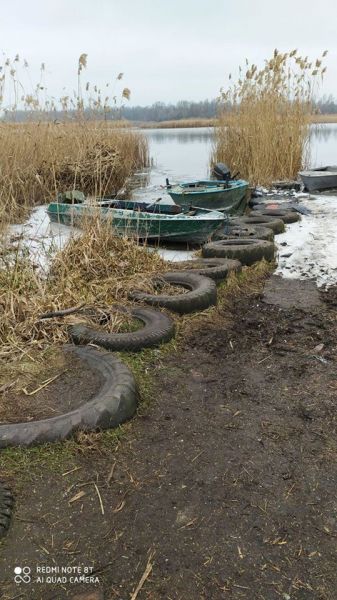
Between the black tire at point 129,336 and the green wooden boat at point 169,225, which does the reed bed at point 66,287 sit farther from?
the green wooden boat at point 169,225

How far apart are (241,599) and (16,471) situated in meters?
1.16

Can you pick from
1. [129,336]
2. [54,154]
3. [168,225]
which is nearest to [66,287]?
[129,336]

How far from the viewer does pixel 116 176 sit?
1108 centimetres

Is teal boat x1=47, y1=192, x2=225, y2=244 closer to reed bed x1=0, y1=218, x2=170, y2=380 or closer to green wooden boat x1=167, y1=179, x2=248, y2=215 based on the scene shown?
reed bed x1=0, y1=218, x2=170, y2=380

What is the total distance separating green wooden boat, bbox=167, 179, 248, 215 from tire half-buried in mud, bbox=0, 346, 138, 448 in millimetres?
5073

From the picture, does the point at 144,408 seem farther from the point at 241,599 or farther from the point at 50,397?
the point at 241,599

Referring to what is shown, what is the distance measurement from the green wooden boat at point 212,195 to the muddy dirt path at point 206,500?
508 centimetres

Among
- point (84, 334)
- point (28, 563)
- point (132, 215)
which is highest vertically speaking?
point (132, 215)

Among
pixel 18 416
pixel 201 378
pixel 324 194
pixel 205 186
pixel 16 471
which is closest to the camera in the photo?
pixel 16 471

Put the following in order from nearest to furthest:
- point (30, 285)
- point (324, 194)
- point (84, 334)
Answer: point (84, 334)
point (30, 285)
point (324, 194)

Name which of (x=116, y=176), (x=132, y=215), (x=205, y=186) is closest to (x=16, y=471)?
(x=132, y=215)

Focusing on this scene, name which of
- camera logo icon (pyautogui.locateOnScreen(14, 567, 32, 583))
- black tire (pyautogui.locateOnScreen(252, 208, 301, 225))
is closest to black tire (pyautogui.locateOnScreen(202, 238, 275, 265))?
black tire (pyautogui.locateOnScreen(252, 208, 301, 225))

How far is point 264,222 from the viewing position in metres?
7.57

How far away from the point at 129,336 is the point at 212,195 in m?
5.09
